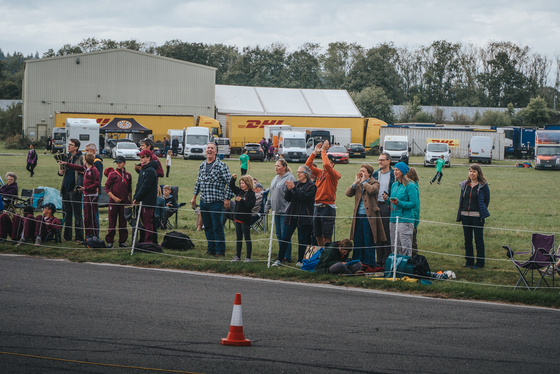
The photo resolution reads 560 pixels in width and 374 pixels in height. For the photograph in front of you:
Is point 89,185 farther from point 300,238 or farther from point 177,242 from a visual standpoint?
point 300,238

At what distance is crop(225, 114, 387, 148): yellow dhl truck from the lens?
161ft

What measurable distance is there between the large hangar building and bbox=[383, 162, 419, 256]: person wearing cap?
40.8m

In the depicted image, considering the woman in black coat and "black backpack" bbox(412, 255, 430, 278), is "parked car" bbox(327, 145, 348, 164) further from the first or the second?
"black backpack" bbox(412, 255, 430, 278)

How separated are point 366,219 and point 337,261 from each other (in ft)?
3.15

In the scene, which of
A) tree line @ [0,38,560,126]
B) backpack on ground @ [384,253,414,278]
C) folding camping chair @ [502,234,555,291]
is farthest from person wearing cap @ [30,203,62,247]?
tree line @ [0,38,560,126]

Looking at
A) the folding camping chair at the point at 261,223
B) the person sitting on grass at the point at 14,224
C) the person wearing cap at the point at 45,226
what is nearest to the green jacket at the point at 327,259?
the folding camping chair at the point at 261,223

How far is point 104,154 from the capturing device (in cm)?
4244

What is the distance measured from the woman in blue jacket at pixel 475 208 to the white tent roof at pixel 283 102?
1878 inches

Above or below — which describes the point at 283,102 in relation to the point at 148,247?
above

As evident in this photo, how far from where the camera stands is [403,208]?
8.90 meters

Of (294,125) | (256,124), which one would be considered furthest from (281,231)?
(294,125)

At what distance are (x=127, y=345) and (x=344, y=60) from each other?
4211 inches

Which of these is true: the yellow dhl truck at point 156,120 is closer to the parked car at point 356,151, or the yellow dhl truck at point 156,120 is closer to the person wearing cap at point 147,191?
the parked car at point 356,151

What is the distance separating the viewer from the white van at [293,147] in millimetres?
41750
